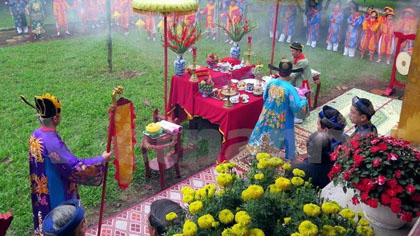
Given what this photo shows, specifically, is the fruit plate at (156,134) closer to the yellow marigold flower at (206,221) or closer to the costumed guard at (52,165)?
the costumed guard at (52,165)

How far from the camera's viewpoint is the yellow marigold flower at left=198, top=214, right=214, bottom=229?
2.12 m

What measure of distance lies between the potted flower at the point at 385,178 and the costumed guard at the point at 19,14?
47.6ft

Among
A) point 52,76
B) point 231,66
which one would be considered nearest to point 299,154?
point 231,66

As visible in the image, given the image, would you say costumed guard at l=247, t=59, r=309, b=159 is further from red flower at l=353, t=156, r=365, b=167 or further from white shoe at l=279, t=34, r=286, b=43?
white shoe at l=279, t=34, r=286, b=43

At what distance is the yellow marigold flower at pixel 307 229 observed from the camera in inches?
77.5

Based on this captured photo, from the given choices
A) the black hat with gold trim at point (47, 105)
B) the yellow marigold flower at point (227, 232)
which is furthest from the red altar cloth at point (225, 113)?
the yellow marigold flower at point (227, 232)

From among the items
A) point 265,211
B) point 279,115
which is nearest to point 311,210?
point 265,211

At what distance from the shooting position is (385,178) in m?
2.72

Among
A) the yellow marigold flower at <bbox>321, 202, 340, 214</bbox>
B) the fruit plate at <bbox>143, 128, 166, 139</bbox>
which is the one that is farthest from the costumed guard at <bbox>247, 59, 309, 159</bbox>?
the yellow marigold flower at <bbox>321, 202, 340, 214</bbox>

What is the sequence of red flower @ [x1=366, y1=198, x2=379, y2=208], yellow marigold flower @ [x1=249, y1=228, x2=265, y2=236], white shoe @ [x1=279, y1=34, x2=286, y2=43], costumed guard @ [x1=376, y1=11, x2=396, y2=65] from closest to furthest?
yellow marigold flower @ [x1=249, y1=228, x2=265, y2=236] → red flower @ [x1=366, y1=198, x2=379, y2=208] → costumed guard @ [x1=376, y1=11, x2=396, y2=65] → white shoe @ [x1=279, y1=34, x2=286, y2=43]

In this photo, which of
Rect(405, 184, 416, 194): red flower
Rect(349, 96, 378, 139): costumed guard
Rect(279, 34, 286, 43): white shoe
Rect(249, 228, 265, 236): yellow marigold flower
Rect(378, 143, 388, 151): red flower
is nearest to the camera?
Rect(249, 228, 265, 236): yellow marigold flower

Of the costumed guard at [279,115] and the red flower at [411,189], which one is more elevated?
the red flower at [411,189]

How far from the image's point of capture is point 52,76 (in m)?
10.2

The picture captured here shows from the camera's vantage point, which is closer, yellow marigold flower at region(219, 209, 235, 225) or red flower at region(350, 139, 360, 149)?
yellow marigold flower at region(219, 209, 235, 225)
